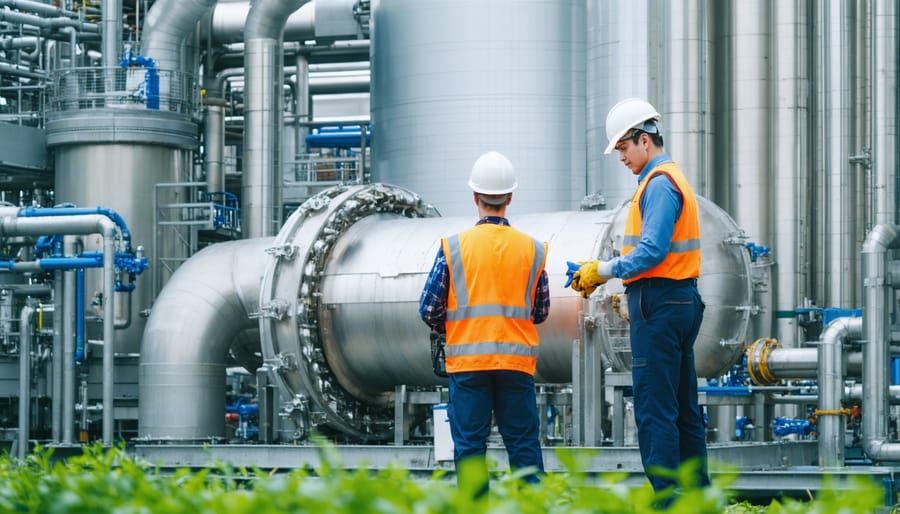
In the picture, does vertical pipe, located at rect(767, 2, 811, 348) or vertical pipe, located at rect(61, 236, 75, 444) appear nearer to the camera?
vertical pipe, located at rect(767, 2, 811, 348)

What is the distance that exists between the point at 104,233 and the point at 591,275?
7832 mm

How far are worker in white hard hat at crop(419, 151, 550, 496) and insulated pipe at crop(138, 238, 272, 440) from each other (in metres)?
Result: 5.63

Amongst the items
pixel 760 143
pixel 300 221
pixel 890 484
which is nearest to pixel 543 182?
pixel 760 143

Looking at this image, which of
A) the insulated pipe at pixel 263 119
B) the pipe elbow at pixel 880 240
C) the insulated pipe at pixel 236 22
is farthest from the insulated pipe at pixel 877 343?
the insulated pipe at pixel 236 22

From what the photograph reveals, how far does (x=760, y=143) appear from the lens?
12055mm

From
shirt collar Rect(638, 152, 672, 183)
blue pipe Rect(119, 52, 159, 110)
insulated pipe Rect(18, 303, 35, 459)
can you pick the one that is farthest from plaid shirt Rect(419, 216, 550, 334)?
A: blue pipe Rect(119, 52, 159, 110)

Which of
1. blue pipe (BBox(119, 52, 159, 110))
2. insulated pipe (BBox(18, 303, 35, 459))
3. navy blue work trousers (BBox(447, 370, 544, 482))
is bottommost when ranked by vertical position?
insulated pipe (BBox(18, 303, 35, 459))

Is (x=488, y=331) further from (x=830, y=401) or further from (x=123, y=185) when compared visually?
(x=123, y=185)

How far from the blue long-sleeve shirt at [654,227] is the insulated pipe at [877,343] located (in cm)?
554

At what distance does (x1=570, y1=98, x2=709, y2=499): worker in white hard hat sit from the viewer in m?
4.35

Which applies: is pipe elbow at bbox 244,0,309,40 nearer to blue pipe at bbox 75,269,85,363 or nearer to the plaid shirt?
blue pipe at bbox 75,269,85,363

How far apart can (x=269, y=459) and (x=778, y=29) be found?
232 inches

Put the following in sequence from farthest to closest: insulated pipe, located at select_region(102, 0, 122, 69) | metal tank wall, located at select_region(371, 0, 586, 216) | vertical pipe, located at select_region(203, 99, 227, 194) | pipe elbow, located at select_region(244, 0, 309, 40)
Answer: vertical pipe, located at select_region(203, 99, 227, 194) → insulated pipe, located at select_region(102, 0, 122, 69) → pipe elbow, located at select_region(244, 0, 309, 40) → metal tank wall, located at select_region(371, 0, 586, 216)

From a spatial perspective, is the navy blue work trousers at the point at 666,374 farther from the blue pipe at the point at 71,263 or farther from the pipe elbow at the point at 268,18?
the pipe elbow at the point at 268,18
